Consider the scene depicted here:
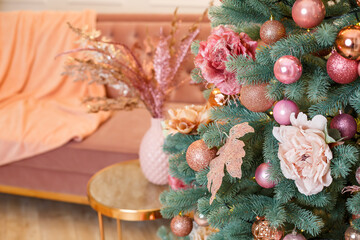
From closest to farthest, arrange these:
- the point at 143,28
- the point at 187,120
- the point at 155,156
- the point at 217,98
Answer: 1. the point at 217,98
2. the point at 187,120
3. the point at 155,156
4. the point at 143,28

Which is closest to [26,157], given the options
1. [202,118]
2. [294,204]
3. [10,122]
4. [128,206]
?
[10,122]

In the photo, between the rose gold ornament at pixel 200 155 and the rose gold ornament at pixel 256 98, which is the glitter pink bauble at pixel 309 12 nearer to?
the rose gold ornament at pixel 256 98

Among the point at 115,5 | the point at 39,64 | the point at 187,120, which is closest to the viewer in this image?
the point at 187,120

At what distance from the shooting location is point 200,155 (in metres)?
0.73

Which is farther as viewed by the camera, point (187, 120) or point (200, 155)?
point (187, 120)

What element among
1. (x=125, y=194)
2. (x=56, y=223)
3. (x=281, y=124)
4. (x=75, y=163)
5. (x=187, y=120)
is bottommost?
(x=56, y=223)

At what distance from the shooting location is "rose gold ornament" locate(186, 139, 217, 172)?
73 centimetres

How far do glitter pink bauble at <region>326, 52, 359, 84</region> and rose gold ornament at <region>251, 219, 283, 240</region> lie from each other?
0.29 meters

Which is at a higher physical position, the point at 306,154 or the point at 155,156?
the point at 306,154

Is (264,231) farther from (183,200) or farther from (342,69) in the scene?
(342,69)

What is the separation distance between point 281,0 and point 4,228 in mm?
1674

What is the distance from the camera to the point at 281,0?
73 centimetres

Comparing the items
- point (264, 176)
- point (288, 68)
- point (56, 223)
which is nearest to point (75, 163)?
point (56, 223)

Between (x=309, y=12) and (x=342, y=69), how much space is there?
0.10 m
